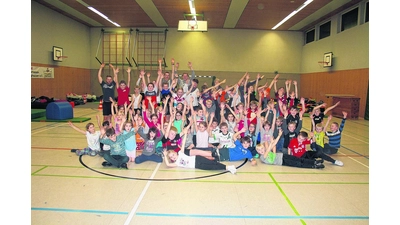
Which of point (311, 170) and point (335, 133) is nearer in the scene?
point (311, 170)

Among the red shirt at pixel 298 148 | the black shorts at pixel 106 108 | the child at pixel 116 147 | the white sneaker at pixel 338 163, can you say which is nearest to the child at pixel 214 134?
the red shirt at pixel 298 148

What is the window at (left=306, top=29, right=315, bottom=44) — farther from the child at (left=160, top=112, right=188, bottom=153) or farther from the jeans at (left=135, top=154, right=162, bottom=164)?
the jeans at (left=135, top=154, right=162, bottom=164)

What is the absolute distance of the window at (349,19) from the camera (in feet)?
49.6

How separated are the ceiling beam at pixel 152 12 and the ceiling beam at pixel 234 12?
413 centimetres

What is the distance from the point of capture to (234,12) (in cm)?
1648

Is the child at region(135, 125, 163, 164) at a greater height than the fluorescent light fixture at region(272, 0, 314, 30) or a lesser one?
lesser

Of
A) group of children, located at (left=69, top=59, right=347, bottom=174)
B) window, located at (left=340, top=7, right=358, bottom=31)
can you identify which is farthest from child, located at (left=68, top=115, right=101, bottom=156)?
window, located at (left=340, top=7, right=358, bottom=31)

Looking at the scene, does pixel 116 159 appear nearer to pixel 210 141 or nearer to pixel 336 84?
pixel 210 141

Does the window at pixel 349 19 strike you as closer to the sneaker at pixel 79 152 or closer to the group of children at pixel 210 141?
the group of children at pixel 210 141

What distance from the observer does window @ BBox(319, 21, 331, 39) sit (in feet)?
59.6
